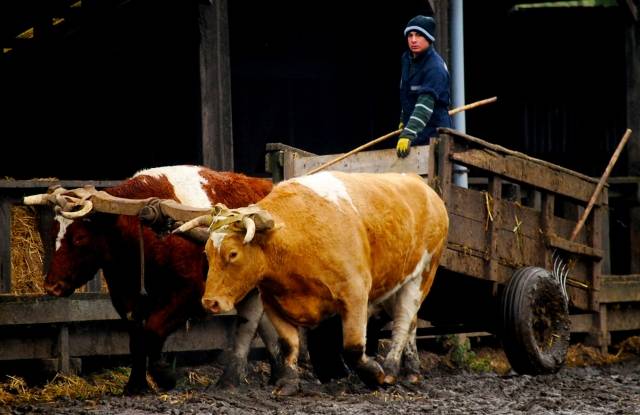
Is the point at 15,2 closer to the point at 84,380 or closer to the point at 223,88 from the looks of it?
the point at 223,88

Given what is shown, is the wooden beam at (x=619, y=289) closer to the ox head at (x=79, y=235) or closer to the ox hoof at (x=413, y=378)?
the ox hoof at (x=413, y=378)

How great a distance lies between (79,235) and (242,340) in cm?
145

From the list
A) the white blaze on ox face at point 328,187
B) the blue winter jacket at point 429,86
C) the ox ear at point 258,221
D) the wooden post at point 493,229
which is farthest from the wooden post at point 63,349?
the wooden post at point 493,229

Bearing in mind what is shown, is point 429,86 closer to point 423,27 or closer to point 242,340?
point 423,27

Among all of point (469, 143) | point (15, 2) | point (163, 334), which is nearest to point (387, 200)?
point (469, 143)

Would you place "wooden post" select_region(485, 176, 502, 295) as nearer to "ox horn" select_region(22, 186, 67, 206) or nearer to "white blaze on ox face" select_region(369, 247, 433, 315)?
"white blaze on ox face" select_region(369, 247, 433, 315)

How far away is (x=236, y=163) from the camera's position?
17547 millimetres

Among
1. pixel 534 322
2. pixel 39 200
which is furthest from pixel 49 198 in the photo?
pixel 534 322

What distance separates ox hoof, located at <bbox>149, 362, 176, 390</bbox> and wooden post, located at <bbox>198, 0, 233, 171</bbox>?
2.97 metres

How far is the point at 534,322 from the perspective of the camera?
34.1 feet

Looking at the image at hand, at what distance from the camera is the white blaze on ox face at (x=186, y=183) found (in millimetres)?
9617

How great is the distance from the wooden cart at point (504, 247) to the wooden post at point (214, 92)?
1166mm

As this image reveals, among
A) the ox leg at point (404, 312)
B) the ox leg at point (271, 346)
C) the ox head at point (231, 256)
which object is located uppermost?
the ox head at point (231, 256)

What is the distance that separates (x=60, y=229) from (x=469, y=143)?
2973 mm
